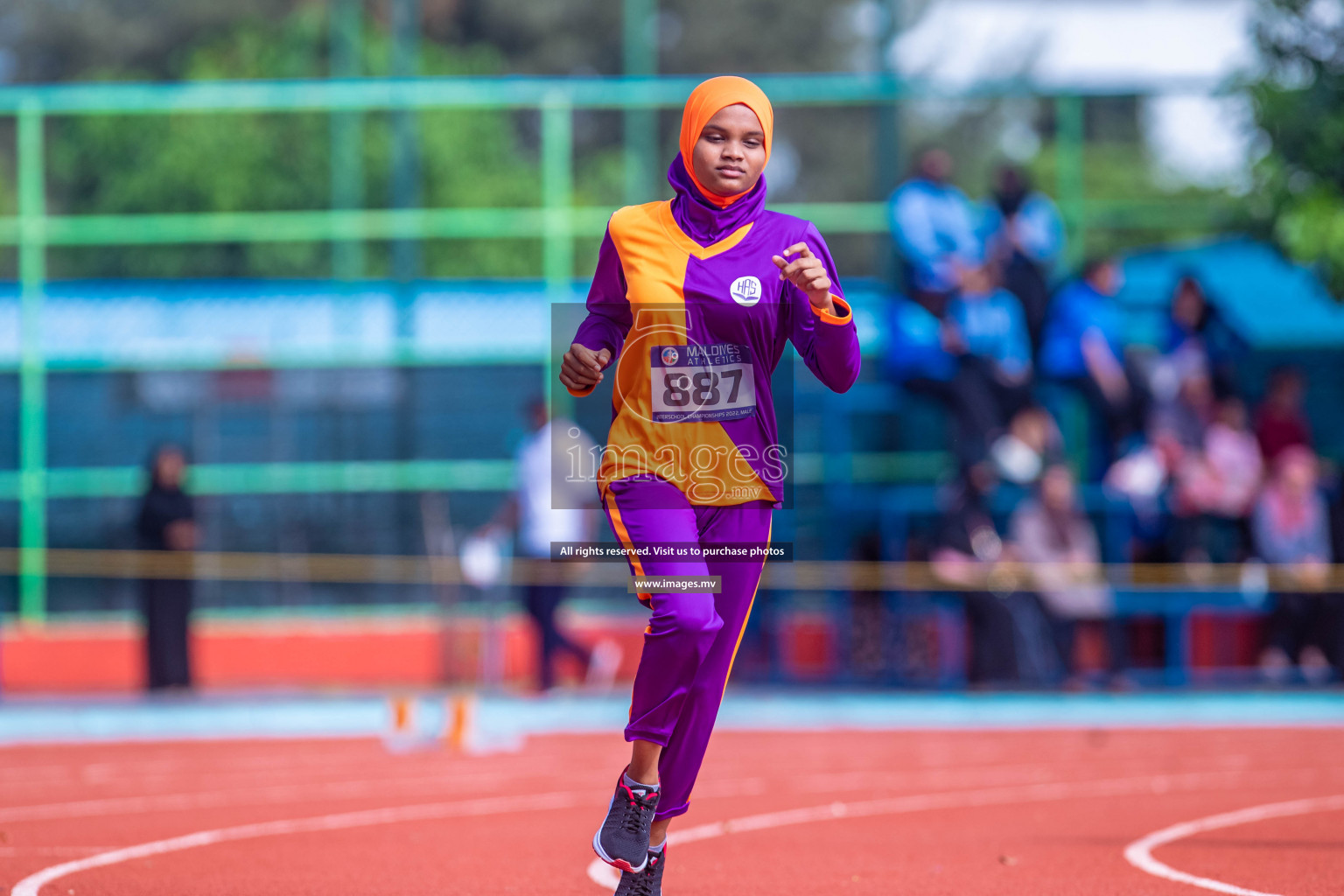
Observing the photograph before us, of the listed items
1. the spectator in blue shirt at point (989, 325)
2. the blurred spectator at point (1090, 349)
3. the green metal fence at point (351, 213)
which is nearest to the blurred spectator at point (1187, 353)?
the blurred spectator at point (1090, 349)

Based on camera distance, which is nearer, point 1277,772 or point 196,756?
point 1277,772

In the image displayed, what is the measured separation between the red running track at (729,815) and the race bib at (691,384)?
1735 mm

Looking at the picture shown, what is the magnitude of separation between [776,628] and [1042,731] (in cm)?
391

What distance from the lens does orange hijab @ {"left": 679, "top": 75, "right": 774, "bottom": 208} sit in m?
5.28

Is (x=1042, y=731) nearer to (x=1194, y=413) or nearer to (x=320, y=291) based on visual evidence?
(x=1194, y=413)

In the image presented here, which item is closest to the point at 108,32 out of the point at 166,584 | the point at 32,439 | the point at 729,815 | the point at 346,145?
the point at 346,145

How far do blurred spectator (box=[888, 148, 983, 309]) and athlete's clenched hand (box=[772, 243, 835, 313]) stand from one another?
9509 millimetres

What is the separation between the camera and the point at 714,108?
5.26 m

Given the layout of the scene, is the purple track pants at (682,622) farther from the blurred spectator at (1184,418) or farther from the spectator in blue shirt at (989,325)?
the blurred spectator at (1184,418)

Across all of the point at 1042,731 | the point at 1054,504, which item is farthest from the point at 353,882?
the point at 1054,504

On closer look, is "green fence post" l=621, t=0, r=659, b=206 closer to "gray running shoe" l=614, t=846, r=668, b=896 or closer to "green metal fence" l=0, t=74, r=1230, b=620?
"green metal fence" l=0, t=74, r=1230, b=620

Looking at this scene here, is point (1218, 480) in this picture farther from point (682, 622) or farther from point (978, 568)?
point (682, 622)

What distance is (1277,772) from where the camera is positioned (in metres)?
10.1

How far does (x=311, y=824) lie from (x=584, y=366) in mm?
3747
